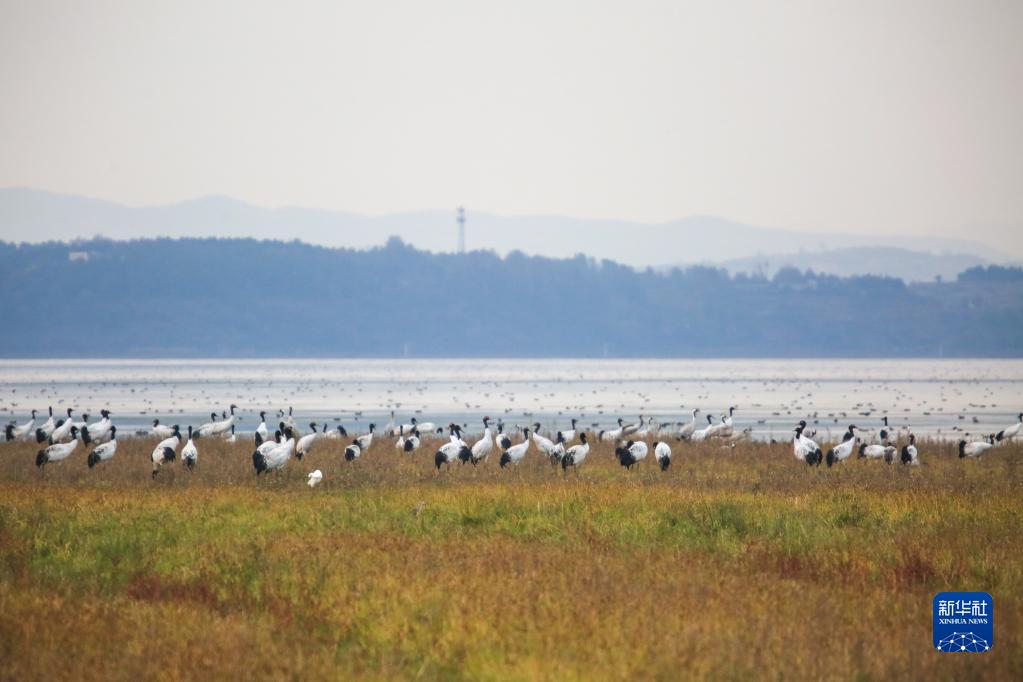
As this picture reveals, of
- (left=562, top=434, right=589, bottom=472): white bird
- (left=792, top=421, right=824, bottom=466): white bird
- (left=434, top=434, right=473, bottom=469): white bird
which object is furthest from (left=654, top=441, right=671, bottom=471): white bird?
(left=434, top=434, right=473, bottom=469): white bird

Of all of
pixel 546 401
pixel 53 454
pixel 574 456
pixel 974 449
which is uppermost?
pixel 53 454

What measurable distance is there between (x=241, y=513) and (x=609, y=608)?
9318mm

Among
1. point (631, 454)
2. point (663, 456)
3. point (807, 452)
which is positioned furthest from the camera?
point (807, 452)

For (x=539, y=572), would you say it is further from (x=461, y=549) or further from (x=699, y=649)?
(x=699, y=649)

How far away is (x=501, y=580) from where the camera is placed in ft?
48.5

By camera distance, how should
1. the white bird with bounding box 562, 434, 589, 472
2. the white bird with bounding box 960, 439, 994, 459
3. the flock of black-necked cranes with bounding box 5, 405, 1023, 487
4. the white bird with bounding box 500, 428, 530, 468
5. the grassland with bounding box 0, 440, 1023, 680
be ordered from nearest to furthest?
the grassland with bounding box 0, 440, 1023, 680
the flock of black-necked cranes with bounding box 5, 405, 1023, 487
the white bird with bounding box 562, 434, 589, 472
the white bird with bounding box 500, 428, 530, 468
the white bird with bounding box 960, 439, 994, 459

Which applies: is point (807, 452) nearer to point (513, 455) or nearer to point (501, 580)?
point (513, 455)

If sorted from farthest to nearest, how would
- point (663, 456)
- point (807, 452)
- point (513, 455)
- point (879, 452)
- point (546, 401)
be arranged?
point (546, 401) < point (879, 452) < point (807, 452) < point (513, 455) < point (663, 456)

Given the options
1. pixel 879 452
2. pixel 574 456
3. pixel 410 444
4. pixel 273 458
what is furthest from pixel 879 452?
pixel 273 458

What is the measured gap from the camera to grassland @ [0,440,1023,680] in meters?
12.1

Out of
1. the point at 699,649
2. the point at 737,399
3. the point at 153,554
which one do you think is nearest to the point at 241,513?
the point at 153,554

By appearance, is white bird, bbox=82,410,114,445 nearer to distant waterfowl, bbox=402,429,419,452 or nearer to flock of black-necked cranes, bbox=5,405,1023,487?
flock of black-necked cranes, bbox=5,405,1023,487

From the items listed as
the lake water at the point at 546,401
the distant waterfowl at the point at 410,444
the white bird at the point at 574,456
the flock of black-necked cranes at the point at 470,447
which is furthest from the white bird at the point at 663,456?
the lake water at the point at 546,401

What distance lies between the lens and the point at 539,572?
1538 centimetres
